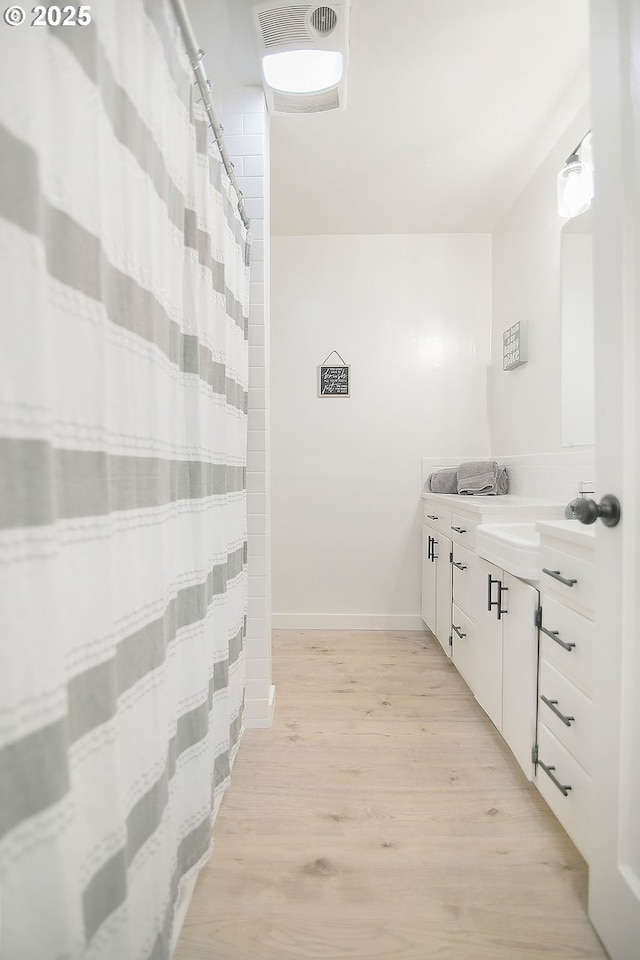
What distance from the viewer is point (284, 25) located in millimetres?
1707

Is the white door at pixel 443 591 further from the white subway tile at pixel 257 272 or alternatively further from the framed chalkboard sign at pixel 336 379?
the white subway tile at pixel 257 272

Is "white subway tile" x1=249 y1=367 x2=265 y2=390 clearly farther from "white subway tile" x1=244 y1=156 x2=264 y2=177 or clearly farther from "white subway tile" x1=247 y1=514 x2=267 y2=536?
"white subway tile" x1=244 y1=156 x2=264 y2=177

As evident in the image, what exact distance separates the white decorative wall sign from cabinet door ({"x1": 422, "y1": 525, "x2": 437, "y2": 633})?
112 cm

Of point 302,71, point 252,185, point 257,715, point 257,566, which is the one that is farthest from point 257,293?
point 257,715

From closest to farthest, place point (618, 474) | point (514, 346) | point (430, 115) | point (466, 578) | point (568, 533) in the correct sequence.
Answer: point (618, 474), point (568, 533), point (430, 115), point (466, 578), point (514, 346)

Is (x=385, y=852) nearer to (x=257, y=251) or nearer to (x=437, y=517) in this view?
(x=437, y=517)

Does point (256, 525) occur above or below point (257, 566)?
above

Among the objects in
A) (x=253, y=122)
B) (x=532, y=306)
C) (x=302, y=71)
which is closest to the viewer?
(x=302, y=71)

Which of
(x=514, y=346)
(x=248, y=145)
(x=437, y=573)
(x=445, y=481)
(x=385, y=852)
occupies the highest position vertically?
(x=248, y=145)

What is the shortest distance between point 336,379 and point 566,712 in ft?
8.33

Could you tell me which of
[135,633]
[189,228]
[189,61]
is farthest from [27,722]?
[189,61]

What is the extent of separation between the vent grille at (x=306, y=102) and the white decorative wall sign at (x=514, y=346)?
1.50 metres

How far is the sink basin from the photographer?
1.56 m

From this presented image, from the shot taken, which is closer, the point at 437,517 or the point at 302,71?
the point at 302,71
